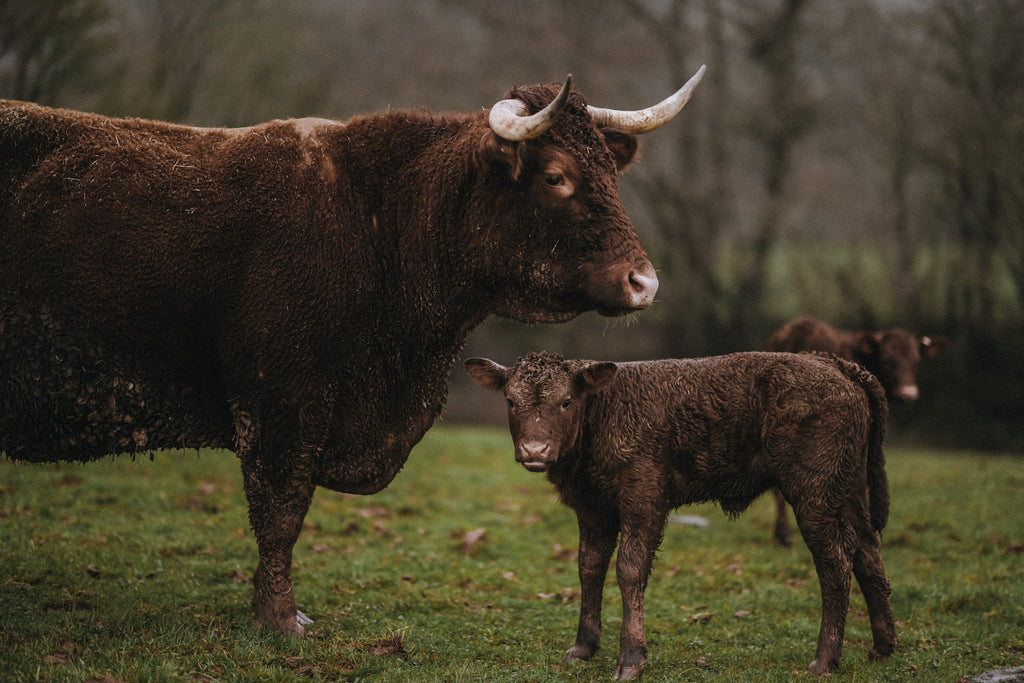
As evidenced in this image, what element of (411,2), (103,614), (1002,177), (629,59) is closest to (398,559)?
(103,614)

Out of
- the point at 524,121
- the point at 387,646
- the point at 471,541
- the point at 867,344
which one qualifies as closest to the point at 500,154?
the point at 524,121

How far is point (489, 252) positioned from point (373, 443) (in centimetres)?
164

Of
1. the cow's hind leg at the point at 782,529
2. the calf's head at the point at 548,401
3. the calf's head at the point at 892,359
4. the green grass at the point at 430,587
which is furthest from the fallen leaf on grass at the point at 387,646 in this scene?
the calf's head at the point at 892,359

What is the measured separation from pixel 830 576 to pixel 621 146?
3.52 meters

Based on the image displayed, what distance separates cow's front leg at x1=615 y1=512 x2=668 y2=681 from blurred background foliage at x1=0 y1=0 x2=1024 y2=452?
16036 millimetres

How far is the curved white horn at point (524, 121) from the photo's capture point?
582 centimetres

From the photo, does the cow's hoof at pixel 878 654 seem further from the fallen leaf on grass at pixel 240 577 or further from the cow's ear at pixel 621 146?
the fallen leaf on grass at pixel 240 577

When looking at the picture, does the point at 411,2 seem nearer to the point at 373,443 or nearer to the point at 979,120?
the point at 979,120

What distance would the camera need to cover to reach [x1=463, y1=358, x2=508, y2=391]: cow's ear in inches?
279

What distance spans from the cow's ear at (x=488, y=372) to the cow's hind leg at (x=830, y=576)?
2383 mm

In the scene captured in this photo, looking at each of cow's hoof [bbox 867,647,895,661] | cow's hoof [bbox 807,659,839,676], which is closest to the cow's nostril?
cow's hoof [bbox 807,659,839,676]

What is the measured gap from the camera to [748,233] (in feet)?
90.2

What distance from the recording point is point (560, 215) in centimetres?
630

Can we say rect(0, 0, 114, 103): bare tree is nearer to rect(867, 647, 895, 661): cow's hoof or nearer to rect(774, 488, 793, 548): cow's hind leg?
rect(774, 488, 793, 548): cow's hind leg
